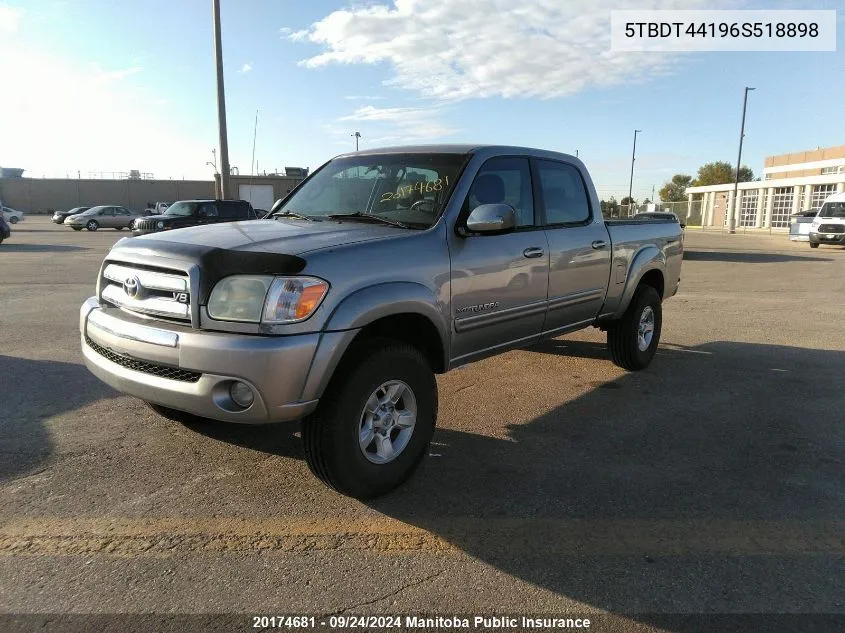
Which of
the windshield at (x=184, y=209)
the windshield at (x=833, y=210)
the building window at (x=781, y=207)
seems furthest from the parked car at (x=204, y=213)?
the building window at (x=781, y=207)

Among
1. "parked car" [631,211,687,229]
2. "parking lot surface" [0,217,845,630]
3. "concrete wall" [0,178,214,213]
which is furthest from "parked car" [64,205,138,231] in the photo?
"parking lot surface" [0,217,845,630]

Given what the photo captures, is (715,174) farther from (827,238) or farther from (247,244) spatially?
(247,244)

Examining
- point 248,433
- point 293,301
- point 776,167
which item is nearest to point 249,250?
point 293,301

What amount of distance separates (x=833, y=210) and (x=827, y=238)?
1677 mm

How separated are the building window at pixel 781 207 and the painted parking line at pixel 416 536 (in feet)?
164

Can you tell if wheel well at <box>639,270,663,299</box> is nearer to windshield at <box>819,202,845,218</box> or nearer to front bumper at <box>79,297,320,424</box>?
front bumper at <box>79,297,320,424</box>

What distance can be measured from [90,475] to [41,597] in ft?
3.93

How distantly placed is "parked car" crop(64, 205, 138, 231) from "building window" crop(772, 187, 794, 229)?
149ft

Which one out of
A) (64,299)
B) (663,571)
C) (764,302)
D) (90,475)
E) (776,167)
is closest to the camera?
(663,571)

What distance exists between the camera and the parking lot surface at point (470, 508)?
2.65 m

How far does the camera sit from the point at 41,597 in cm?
257

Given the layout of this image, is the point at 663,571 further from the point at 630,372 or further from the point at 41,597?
Result: the point at 630,372

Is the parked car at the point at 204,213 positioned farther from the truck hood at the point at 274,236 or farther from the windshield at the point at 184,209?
the truck hood at the point at 274,236

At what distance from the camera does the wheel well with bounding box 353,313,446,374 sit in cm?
347
